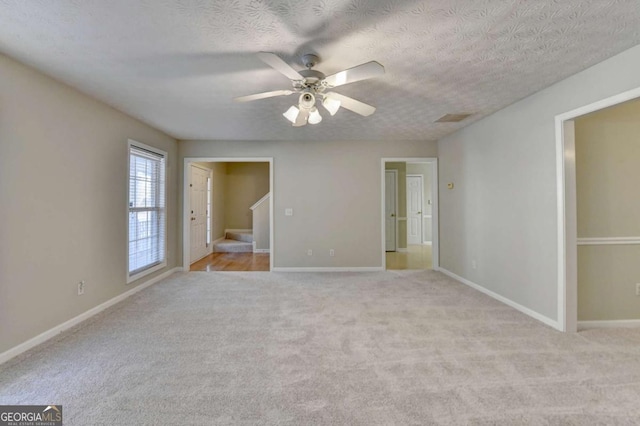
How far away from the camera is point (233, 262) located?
19.6 ft

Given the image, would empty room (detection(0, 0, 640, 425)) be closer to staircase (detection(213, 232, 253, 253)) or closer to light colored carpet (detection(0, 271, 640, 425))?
light colored carpet (detection(0, 271, 640, 425))

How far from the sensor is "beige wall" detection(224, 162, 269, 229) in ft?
27.9

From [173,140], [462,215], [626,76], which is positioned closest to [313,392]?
[626,76]

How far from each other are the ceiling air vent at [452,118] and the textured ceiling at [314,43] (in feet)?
→ 1.86

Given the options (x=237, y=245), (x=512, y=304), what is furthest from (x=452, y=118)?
(x=237, y=245)

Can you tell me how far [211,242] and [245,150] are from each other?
315cm

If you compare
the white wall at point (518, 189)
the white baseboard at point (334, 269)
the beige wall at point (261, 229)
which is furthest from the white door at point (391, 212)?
the beige wall at point (261, 229)

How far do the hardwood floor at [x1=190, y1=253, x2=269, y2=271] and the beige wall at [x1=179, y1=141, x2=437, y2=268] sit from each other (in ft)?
2.49

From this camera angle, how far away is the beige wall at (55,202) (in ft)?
7.26

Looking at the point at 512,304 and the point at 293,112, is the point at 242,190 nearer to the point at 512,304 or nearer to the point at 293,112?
the point at 293,112

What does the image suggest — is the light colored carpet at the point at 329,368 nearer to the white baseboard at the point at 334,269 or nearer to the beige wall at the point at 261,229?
the white baseboard at the point at 334,269

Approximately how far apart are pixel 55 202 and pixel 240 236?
5196 mm

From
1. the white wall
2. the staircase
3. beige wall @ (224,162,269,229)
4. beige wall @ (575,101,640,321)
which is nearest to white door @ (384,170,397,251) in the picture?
the white wall

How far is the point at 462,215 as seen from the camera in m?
4.38
